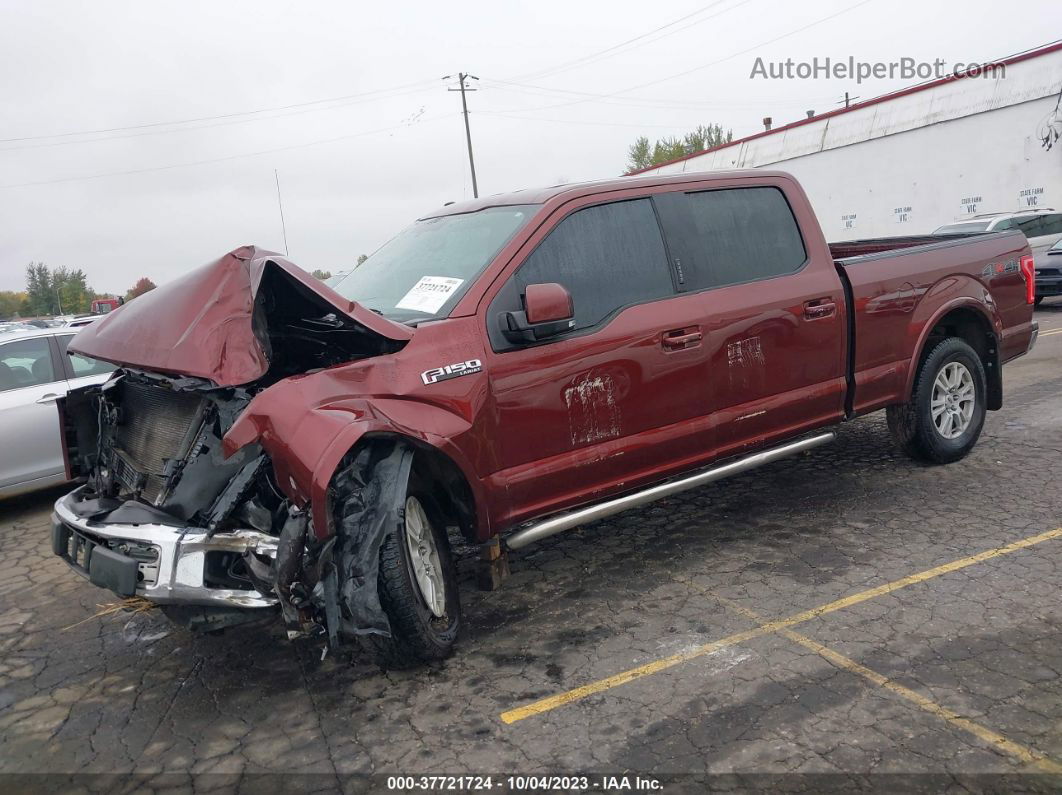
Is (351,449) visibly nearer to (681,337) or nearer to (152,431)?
(152,431)

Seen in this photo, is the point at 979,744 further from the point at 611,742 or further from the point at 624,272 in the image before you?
the point at 624,272

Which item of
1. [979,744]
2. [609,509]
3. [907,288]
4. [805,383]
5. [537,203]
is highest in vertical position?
[537,203]

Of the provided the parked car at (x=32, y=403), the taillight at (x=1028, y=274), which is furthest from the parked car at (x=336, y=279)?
the taillight at (x=1028, y=274)

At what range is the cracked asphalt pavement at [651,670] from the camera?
3.00 m

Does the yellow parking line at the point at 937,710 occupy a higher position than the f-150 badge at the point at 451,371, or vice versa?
the f-150 badge at the point at 451,371

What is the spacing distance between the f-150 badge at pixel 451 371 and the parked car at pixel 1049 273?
14.1 m

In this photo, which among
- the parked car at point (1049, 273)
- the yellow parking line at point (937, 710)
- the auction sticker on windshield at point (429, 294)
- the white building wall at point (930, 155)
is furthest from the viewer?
the white building wall at point (930, 155)

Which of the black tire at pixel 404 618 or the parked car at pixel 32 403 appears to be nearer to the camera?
the black tire at pixel 404 618

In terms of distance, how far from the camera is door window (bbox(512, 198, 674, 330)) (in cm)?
424

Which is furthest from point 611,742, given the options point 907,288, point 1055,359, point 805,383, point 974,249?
point 1055,359

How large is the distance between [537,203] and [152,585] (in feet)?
8.08

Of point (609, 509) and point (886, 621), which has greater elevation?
point (609, 509)

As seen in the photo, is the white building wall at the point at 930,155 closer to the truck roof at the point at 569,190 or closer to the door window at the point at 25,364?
the truck roof at the point at 569,190

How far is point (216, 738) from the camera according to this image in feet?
→ 10.9
